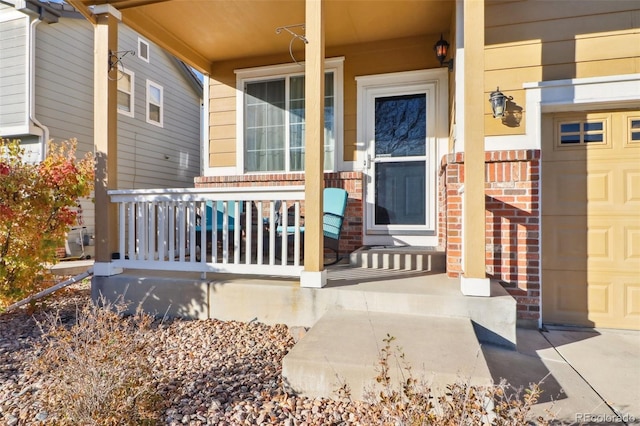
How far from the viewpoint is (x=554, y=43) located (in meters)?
3.07

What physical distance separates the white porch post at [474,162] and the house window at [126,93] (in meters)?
7.15

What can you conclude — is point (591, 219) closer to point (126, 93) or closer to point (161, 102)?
point (126, 93)

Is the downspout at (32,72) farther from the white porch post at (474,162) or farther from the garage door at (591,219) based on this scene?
the garage door at (591,219)

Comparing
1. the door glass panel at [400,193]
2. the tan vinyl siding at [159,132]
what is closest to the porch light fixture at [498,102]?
the door glass panel at [400,193]

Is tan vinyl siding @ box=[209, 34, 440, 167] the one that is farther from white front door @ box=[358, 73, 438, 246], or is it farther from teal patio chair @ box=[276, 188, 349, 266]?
teal patio chair @ box=[276, 188, 349, 266]

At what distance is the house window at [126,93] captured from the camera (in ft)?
24.2

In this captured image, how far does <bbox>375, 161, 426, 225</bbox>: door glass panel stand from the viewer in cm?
436

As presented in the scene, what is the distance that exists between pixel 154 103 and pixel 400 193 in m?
6.91

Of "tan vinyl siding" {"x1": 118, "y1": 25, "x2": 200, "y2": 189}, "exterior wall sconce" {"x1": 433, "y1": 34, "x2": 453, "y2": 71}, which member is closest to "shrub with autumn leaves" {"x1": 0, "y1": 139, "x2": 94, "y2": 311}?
"exterior wall sconce" {"x1": 433, "y1": 34, "x2": 453, "y2": 71}

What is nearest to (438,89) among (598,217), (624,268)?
(598,217)

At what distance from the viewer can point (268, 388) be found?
2035mm

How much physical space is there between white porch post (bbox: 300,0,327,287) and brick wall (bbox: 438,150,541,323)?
123 cm

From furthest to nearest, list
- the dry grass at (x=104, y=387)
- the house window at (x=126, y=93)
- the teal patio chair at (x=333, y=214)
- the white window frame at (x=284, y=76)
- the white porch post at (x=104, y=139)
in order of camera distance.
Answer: the house window at (x=126, y=93) → the white window frame at (x=284, y=76) → the teal patio chair at (x=333, y=214) → the white porch post at (x=104, y=139) → the dry grass at (x=104, y=387)

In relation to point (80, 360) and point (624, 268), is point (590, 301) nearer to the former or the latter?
point (624, 268)
